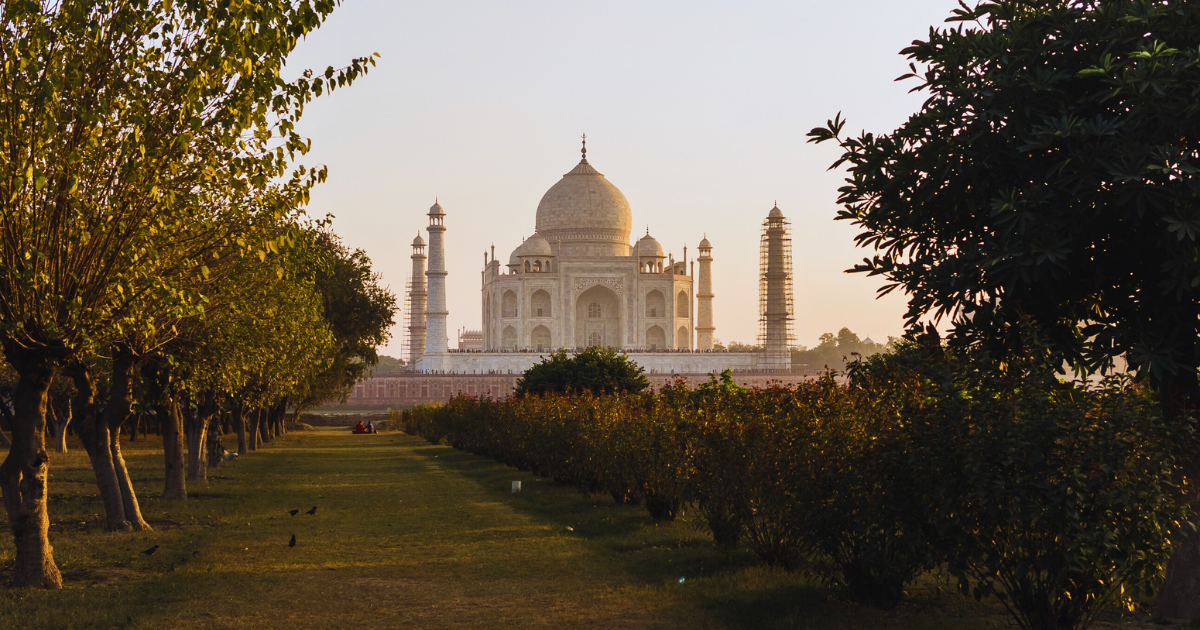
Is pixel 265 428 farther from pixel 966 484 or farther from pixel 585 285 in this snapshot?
pixel 585 285

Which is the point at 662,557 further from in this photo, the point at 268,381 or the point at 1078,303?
the point at 268,381

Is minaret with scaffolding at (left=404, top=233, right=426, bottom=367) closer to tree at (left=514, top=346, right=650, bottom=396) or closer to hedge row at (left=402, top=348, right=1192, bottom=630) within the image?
tree at (left=514, top=346, right=650, bottom=396)

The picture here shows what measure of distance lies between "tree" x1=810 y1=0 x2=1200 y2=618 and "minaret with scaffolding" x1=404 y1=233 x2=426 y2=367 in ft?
203

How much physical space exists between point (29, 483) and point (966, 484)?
250 inches

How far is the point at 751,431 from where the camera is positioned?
815 cm

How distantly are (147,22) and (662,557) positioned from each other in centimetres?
574

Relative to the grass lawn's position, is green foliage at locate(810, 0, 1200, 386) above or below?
above

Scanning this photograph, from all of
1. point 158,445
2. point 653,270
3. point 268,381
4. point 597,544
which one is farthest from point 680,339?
point 597,544

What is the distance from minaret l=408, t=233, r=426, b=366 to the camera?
68.0m

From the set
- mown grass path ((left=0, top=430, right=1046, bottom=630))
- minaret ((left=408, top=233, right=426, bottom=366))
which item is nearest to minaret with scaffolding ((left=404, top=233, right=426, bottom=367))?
minaret ((left=408, top=233, right=426, bottom=366))

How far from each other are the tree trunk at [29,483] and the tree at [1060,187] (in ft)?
19.2

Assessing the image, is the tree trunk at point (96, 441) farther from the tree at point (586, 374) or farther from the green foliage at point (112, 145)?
the tree at point (586, 374)

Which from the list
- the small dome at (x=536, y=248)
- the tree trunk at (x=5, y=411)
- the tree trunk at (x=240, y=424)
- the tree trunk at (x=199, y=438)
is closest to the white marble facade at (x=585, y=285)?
the small dome at (x=536, y=248)

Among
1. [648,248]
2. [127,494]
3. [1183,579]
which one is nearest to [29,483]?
[127,494]
